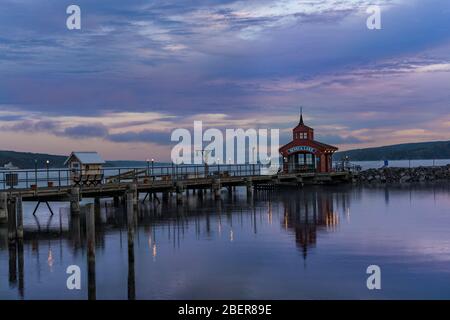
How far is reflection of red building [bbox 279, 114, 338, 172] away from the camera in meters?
83.6

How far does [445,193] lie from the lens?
69.9m

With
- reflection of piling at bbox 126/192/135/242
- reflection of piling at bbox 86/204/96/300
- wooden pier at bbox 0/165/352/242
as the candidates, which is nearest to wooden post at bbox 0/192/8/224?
wooden pier at bbox 0/165/352/242

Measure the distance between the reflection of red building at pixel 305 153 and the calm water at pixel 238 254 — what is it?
32.5 meters

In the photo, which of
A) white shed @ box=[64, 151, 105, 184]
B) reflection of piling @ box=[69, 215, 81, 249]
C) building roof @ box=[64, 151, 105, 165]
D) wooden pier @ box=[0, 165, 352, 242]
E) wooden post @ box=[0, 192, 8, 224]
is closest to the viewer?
reflection of piling @ box=[69, 215, 81, 249]

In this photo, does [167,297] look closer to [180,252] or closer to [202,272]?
[202,272]

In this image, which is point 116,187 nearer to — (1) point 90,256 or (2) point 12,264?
(2) point 12,264

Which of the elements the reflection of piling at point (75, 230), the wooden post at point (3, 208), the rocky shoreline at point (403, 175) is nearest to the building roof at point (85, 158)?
the reflection of piling at point (75, 230)

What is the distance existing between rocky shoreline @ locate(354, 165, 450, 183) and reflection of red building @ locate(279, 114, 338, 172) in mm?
9800

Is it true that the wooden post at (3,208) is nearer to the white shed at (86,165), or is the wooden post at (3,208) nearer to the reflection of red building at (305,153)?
the white shed at (86,165)

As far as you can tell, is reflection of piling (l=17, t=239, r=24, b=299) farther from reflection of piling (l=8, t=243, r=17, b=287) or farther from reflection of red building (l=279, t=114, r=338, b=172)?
reflection of red building (l=279, t=114, r=338, b=172)
